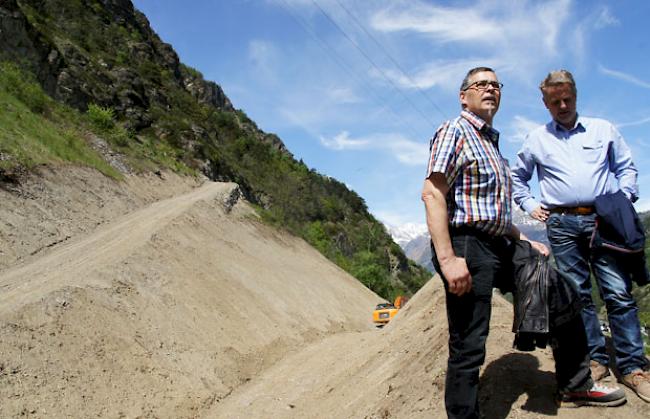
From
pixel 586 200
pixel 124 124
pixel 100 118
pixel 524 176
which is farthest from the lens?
pixel 124 124

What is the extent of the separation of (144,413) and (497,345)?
4190mm

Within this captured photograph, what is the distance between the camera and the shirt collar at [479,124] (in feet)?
11.2

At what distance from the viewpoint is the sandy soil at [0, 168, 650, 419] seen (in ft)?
15.1

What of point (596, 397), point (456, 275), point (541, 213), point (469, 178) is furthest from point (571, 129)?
point (596, 397)

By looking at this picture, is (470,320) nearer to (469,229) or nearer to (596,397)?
(469,229)

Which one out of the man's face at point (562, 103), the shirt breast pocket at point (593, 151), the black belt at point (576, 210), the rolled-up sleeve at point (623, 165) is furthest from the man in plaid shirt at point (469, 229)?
the rolled-up sleeve at point (623, 165)

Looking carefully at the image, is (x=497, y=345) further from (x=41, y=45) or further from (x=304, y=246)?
(x=41, y=45)

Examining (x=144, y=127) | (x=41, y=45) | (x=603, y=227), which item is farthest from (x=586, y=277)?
(x=144, y=127)

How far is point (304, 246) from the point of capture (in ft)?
75.6

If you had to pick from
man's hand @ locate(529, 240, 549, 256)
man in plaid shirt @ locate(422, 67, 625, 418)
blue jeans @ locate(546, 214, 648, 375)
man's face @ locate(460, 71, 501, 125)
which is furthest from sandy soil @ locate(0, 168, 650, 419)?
man's face @ locate(460, 71, 501, 125)

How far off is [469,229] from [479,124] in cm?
71

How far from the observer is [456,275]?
309 cm

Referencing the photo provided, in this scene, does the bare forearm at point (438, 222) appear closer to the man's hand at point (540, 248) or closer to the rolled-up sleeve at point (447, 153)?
the rolled-up sleeve at point (447, 153)

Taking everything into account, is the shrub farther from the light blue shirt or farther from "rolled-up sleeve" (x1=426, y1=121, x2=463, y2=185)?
"rolled-up sleeve" (x1=426, y1=121, x2=463, y2=185)
